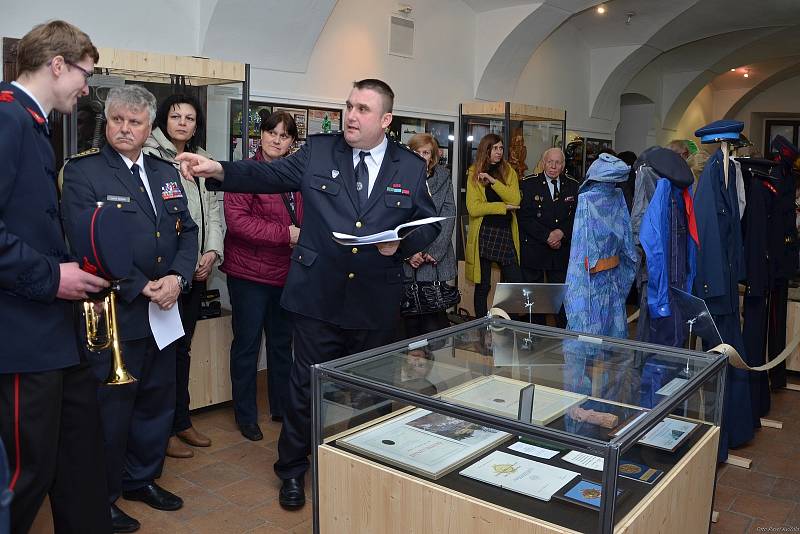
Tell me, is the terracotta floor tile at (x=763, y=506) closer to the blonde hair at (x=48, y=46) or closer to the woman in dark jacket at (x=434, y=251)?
the woman in dark jacket at (x=434, y=251)

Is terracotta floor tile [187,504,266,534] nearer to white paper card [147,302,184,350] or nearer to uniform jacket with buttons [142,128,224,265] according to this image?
white paper card [147,302,184,350]

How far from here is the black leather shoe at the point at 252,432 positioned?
4.49m

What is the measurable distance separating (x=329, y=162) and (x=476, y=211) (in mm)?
3224

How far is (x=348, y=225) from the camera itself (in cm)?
329

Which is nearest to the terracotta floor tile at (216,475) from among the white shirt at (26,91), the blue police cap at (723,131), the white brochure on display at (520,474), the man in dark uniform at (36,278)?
the man in dark uniform at (36,278)

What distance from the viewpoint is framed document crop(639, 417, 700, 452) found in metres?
2.15

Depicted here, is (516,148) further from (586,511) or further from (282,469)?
(586,511)

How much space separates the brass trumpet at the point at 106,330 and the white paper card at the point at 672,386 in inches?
71.4

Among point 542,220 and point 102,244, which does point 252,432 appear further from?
point 542,220

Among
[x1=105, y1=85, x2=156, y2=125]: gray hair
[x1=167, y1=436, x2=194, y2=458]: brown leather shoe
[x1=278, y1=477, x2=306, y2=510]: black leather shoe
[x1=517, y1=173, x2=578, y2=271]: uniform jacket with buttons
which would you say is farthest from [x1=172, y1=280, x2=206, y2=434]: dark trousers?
[x1=517, y1=173, x2=578, y2=271]: uniform jacket with buttons

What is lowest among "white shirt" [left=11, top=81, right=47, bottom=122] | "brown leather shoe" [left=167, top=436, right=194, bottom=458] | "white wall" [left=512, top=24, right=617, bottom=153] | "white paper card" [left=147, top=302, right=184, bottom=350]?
"brown leather shoe" [left=167, top=436, right=194, bottom=458]

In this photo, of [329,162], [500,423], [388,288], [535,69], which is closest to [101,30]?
[329,162]

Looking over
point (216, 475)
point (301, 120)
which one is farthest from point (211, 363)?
point (301, 120)

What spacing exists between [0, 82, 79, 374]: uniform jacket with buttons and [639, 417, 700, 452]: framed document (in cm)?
175
